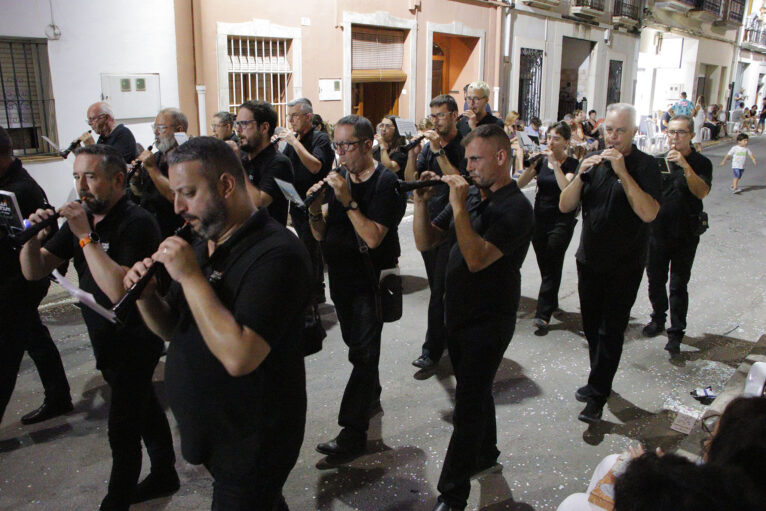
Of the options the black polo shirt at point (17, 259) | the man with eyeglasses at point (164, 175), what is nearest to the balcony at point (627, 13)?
the man with eyeglasses at point (164, 175)

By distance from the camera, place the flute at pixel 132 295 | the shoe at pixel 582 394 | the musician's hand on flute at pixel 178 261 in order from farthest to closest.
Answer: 1. the shoe at pixel 582 394
2. the flute at pixel 132 295
3. the musician's hand on flute at pixel 178 261

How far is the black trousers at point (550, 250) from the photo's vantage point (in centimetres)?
566

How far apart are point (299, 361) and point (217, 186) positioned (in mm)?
675

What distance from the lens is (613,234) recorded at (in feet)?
13.1

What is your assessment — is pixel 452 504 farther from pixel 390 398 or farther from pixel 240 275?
pixel 240 275

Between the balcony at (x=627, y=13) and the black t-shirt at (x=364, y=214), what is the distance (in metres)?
22.8

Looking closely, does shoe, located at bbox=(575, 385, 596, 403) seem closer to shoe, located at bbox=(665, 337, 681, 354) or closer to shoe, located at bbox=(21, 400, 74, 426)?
shoe, located at bbox=(665, 337, 681, 354)

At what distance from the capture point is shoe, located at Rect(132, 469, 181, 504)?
10.8ft

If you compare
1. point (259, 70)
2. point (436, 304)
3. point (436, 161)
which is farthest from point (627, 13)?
point (436, 304)

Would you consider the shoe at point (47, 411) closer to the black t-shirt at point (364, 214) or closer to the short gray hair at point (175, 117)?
the black t-shirt at point (364, 214)

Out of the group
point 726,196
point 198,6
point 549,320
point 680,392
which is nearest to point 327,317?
point 549,320

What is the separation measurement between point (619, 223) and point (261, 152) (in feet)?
8.68

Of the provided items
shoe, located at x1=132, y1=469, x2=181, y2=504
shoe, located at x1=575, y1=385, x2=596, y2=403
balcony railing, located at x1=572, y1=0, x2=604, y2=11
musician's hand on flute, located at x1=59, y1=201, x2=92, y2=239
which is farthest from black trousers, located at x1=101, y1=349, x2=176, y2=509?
balcony railing, located at x1=572, y1=0, x2=604, y2=11

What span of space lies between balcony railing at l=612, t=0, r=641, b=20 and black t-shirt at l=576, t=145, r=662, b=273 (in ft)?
72.5
